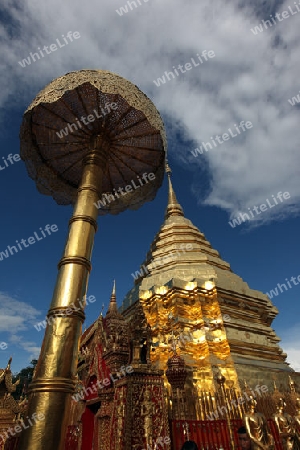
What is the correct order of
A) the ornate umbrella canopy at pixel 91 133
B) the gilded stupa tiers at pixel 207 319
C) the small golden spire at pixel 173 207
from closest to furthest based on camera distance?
1. the ornate umbrella canopy at pixel 91 133
2. the gilded stupa tiers at pixel 207 319
3. the small golden spire at pixel 173 207

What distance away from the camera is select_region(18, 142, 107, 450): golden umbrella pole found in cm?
256

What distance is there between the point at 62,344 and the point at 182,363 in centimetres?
475

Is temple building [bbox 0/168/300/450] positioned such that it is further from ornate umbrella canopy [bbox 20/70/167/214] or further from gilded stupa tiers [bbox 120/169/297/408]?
ornate umbrella canopy [bbox 20/70/167/214]

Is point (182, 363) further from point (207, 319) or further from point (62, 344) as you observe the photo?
point (62, 344)

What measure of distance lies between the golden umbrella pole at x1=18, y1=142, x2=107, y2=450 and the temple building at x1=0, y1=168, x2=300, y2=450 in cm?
259

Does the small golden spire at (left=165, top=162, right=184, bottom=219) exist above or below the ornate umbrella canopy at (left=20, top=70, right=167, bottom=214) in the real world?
above

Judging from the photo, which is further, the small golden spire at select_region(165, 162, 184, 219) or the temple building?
the small golden spire at select_region(165, 162, 184, 219)

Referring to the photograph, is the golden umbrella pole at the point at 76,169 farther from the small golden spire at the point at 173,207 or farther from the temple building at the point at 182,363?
the small golden spire at the point at 173,207

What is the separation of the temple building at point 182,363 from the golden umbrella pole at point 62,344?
2.59 meters

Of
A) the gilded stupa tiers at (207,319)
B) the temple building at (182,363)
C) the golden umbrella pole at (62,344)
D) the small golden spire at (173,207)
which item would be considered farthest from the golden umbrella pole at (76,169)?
the small golden spire at (173,207)

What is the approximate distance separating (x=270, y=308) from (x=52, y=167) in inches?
435

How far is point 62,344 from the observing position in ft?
9.75

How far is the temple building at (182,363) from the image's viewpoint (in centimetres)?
512

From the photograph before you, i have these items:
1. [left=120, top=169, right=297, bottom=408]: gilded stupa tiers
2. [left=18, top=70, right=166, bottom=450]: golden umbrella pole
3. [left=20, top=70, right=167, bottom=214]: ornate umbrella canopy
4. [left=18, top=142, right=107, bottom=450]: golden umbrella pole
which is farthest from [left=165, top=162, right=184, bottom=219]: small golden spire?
[left=18, top=142, right=107, bottom=450]: golden umbrella pole
